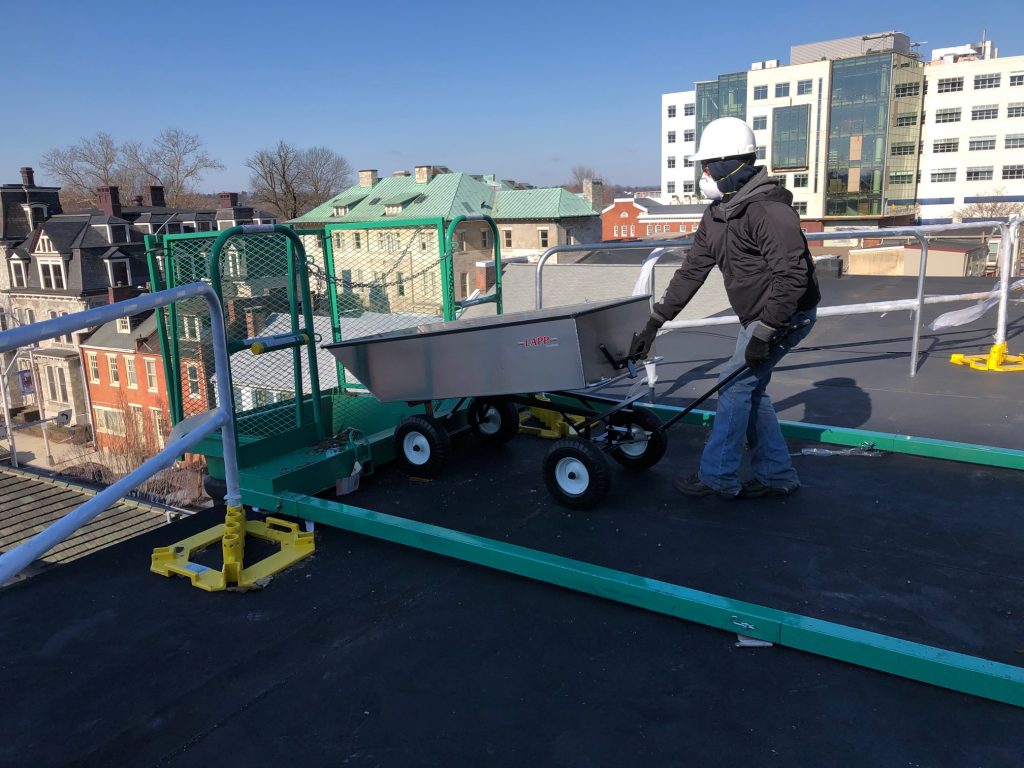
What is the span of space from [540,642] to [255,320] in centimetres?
306

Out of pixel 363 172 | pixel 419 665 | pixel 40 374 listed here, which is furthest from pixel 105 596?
pixel 363 172

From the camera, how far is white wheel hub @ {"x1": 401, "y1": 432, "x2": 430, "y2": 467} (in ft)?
15.3

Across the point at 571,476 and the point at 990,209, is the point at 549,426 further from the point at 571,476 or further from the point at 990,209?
the point at 990,209

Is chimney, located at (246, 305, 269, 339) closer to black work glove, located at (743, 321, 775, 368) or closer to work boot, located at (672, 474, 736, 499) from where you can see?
work boot, located at (672, 474, 736, 499)

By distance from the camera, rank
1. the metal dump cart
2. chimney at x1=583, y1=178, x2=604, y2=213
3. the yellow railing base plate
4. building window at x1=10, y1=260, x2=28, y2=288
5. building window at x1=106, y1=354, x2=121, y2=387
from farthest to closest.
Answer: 1. chimney at x1=583, y1=178, x2=604, y2=213
2. building window at x1=10, y1=260, x2=28, y2=288
3. building window at x1=106, y1=354, x2=121, y2=387
4. the metal dump cart
5. the yellow railing base plate

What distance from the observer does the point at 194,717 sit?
2.58m

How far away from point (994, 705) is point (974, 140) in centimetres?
7044

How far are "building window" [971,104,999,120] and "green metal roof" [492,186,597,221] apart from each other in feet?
104

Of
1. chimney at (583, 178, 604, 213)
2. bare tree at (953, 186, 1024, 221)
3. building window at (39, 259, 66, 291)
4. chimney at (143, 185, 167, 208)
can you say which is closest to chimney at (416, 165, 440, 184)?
chimney at (583, 178, 604, 213)

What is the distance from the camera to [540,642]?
2955mm

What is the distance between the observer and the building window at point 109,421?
3712 cm

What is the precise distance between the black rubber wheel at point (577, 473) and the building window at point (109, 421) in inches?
1480

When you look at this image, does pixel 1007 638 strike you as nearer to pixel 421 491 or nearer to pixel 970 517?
pixel 970 517

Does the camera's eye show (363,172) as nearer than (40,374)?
No
